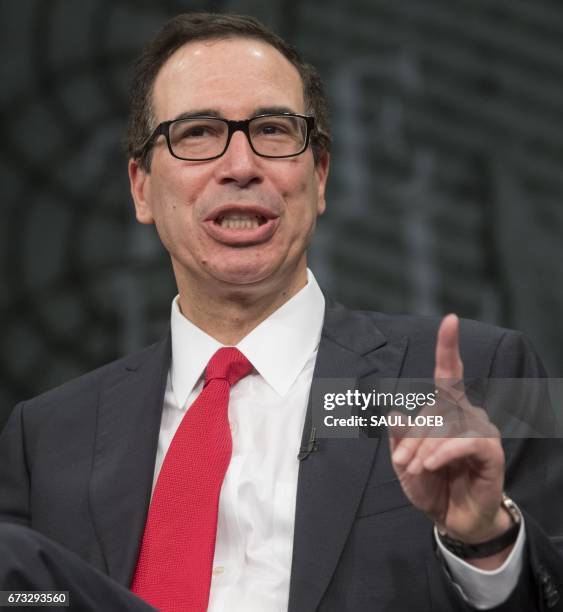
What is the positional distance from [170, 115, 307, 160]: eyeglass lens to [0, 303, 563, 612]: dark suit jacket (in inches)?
13.4

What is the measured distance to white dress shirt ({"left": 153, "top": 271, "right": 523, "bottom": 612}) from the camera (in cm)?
171

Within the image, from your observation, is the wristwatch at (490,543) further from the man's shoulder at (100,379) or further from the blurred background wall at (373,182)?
the blurred background wall at (373,182)

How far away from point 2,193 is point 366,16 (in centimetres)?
123

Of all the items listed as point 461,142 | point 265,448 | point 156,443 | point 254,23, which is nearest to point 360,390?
point 265,448

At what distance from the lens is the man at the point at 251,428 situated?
1573 mm

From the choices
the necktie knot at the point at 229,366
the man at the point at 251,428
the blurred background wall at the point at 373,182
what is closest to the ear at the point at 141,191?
the man at the point at 251,428

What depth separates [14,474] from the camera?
204 cm

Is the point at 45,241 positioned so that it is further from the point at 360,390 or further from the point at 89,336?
the point at 360,390

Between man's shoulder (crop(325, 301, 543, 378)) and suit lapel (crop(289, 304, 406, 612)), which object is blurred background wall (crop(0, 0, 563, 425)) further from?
suit lapel (crop(289, 304, 406, 612))

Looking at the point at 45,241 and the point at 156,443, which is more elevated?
the point at 45,241

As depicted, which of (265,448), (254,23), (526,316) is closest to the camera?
(265,448)

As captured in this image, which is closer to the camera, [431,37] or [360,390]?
[360,390]

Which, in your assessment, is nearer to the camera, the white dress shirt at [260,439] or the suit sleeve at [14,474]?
the white dress shirt at [260,439]

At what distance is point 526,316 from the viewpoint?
304cm
